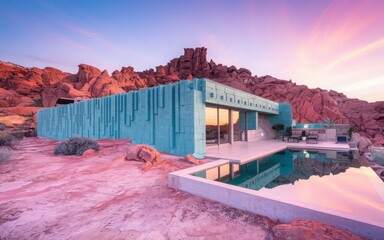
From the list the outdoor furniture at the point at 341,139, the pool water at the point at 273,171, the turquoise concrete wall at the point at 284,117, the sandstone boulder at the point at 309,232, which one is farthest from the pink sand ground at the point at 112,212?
the turquoise concrete wall at the point at 284,117

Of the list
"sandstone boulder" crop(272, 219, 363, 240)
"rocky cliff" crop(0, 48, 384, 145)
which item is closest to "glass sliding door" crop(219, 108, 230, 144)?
"sandstone boulder" crop(272, 219, 363, 240)

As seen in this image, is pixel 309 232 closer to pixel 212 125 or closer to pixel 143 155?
pixel 143 155

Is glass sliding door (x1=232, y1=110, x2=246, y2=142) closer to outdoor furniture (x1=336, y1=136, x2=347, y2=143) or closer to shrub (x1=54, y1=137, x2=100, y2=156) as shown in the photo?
outdoor furniture (x1=336, y1=136, x2=347, y2=143)

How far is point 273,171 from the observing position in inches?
289

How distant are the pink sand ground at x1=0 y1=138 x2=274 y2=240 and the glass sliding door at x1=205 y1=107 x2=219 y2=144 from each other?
259 inches

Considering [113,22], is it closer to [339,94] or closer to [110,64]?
[110,64]

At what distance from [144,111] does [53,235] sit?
902 cm

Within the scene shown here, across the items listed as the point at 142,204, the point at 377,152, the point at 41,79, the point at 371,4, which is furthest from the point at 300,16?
the point at 41,79

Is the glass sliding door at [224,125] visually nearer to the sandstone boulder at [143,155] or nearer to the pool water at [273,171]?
the pool water at [273,171]

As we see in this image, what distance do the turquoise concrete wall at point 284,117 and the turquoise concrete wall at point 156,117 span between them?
597 inches

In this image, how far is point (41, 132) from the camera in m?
24.8

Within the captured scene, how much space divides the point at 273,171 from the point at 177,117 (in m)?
5.36

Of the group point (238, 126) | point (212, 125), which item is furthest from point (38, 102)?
point (238, 126)

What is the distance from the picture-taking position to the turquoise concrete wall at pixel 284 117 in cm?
2016
